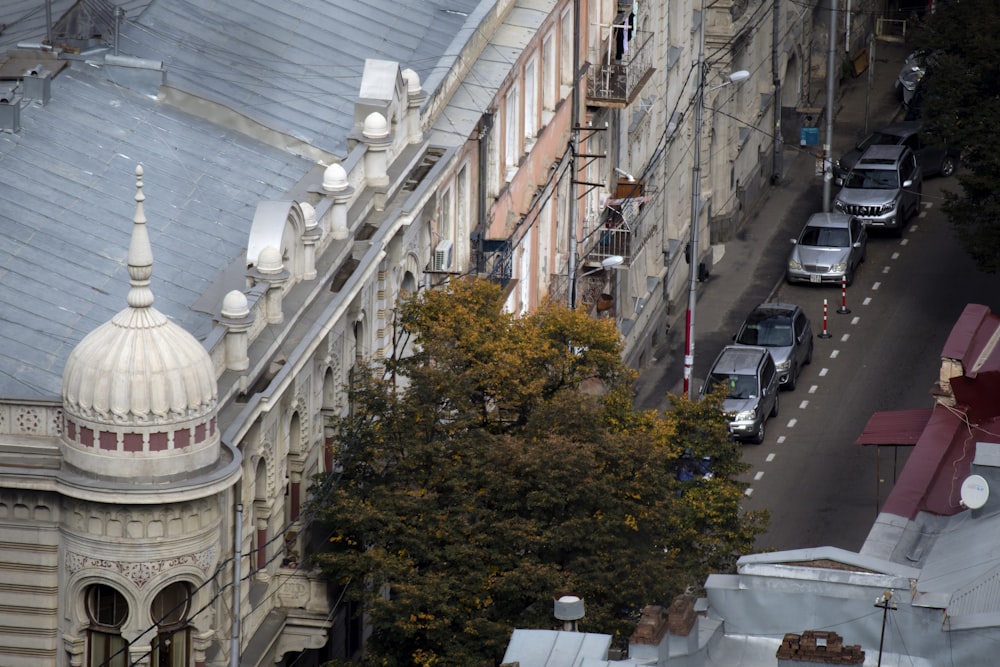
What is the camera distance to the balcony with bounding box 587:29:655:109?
73.6 m

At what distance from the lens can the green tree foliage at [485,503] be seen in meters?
46.8

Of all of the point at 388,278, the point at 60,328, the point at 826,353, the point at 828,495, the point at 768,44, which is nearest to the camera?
the point at 60,328

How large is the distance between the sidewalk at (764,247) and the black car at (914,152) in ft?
4.18

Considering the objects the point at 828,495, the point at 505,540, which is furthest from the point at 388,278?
the point at 828,495

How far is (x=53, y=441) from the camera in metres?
42.5

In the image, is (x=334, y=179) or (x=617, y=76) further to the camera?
(x=617, y=76)

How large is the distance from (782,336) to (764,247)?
13.4 metres

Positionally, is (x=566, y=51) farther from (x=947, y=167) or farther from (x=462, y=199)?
(x=947, y=167)

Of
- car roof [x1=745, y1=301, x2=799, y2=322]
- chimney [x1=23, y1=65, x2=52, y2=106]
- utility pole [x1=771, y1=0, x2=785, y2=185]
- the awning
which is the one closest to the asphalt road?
the awning

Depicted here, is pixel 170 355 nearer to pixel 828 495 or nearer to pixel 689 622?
pixel 689 622

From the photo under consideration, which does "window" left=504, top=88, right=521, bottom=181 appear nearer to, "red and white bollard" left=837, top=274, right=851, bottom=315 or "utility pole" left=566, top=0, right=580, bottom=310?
"utility pole" left=566, top=0, right=580, bottom=310

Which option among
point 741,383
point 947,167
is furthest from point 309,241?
point 947,167

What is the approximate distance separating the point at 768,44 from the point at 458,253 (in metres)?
38.5

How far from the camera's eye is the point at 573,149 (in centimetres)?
6912
